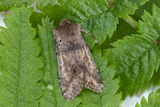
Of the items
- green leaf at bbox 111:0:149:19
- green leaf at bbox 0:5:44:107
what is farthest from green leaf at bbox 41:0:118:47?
green leaf at bbox 0:5:44:107

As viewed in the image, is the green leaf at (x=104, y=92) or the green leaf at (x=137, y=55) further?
the green leaf at (x=137, y=55)

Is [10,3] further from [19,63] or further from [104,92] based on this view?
[104,92]

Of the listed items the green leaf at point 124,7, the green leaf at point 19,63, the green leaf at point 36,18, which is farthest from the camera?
the green leaf at point 36,18

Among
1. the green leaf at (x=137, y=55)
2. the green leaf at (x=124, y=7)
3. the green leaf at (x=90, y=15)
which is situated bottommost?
the green leaf at (x=137, y=55)

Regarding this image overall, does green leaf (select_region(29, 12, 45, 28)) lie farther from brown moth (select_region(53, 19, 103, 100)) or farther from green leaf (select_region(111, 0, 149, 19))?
green leaf (select_region(111, 0, 149, 19))

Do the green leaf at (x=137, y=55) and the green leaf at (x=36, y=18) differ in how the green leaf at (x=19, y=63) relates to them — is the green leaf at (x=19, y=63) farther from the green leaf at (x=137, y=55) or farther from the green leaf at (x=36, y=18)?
the green leaf at (x=137, y=55)

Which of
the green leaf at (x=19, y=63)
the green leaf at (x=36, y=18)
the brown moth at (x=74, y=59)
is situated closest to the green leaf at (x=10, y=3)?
the green leaf at (x=19, y=63)

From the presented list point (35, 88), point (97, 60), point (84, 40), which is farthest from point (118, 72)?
point (35, 88)
